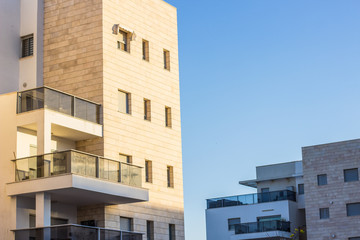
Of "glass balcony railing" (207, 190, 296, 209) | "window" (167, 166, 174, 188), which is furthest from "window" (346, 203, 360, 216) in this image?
"window" (167, 166, 174, 188)

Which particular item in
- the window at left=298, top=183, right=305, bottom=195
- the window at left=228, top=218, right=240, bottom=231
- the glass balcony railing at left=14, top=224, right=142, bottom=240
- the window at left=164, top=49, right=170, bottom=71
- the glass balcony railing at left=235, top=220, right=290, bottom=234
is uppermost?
the window at left=164, top=49, right=170, bottom=71

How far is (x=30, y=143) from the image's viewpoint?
1169 inches

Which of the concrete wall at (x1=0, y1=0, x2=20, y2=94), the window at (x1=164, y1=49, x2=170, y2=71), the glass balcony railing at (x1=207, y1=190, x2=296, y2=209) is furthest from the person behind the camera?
the glass balcony railing at (x1=207, y1=190, x2=296, y2=209)

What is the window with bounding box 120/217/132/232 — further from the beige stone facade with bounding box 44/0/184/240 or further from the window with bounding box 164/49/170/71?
the window with bounding box 164/49/170/71

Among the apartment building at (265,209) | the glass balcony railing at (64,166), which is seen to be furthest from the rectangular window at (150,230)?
the apartment building at (265,209)

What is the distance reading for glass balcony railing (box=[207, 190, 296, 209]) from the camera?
64.1 meters

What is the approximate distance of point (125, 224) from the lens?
31688 mm

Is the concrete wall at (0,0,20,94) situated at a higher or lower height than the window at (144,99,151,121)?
higher

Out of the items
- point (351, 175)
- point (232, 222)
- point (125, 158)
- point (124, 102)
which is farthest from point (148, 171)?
point (232, 222)

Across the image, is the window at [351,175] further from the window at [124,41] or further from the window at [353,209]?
the window at [124,41]

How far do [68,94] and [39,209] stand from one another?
5.06m

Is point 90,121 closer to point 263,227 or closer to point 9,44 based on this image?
point 9,44

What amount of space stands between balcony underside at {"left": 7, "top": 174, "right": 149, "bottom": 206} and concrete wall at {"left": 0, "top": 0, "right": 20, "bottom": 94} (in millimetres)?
6017

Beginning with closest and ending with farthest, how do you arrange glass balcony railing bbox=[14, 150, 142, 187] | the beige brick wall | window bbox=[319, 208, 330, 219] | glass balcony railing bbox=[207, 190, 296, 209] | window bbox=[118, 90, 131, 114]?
glass balcony railing bbox=[14, 150, 142, 187] → window bbox=[118, 90, 131, 114] → the beige brick wall → window bbox=[319, 208, 330, 219] → glass balcony railing bbox=[207, 190, 296, 209]
